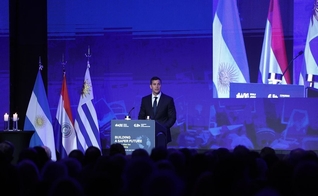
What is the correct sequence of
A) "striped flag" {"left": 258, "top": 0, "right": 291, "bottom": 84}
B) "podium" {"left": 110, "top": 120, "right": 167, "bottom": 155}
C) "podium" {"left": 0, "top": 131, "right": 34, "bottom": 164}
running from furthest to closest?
"striped flag" {"left": 258, "top": 0, "right": 291, "bottom": 84}
"podium" {"left": 0, "top": 131, "right": 34, "bottom": 164}
"podium" {"left": 110, "top": 120, "right": 167, "bottom": 155}

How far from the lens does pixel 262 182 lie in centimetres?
331

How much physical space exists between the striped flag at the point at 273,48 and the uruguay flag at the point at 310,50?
0.35 m

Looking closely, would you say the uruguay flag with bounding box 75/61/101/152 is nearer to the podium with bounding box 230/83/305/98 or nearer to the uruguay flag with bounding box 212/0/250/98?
the uruguay flag with bounding box 212/0/250/98

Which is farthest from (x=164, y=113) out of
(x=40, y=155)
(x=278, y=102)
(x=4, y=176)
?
(x=4, y=176)

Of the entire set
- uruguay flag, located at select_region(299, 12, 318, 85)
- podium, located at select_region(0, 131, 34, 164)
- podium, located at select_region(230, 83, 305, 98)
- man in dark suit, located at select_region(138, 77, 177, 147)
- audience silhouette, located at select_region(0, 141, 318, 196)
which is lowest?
podium, located at select_region(0, 131, 34, 164)

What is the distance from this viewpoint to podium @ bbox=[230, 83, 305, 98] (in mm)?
10312

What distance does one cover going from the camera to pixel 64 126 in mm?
10844

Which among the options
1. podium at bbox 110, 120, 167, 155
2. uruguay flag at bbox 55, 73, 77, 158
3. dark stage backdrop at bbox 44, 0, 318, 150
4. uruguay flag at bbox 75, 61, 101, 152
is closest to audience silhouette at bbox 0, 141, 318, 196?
podium at bbox 110, 120, 167, 155

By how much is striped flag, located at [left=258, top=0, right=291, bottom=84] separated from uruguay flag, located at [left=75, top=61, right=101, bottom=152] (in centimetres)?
313

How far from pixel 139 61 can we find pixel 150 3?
1.12 m

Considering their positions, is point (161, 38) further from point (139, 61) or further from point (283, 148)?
point (283, 148)

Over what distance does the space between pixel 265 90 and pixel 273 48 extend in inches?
31.0

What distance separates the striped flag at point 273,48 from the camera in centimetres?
1042

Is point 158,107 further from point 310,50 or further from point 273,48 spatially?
point 310,50
